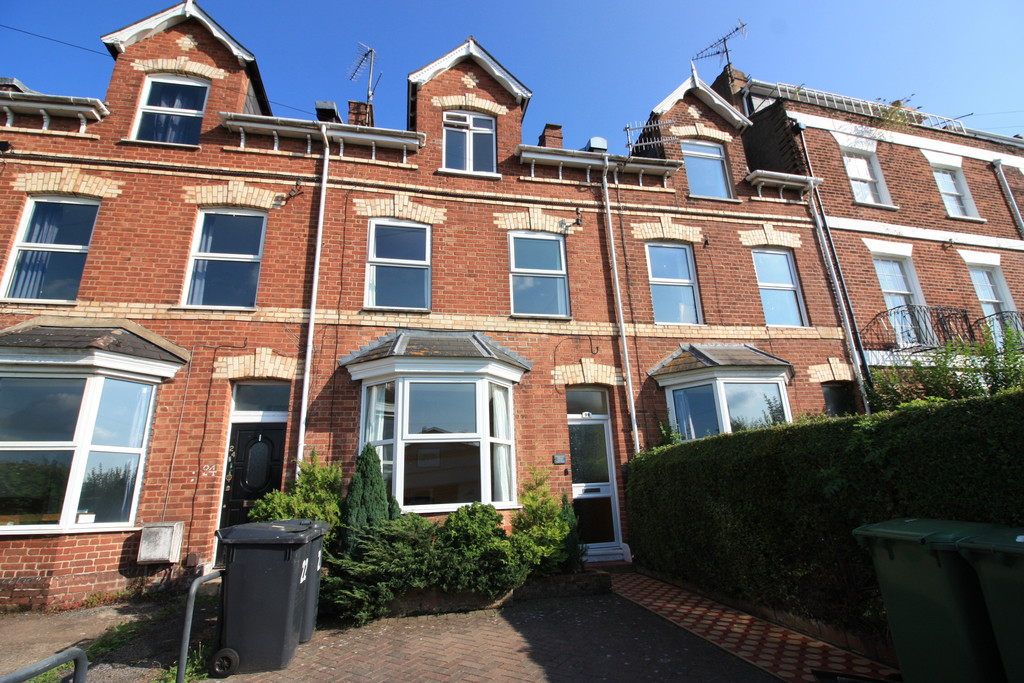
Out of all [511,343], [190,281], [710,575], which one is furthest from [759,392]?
[190,281]

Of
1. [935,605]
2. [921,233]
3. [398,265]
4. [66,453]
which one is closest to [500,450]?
[398,265]

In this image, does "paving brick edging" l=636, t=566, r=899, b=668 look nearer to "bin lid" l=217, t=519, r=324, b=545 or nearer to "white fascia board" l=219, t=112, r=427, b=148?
"bin lid" l=217, t=519, r=324, b=545

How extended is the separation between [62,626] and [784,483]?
8.21 meters

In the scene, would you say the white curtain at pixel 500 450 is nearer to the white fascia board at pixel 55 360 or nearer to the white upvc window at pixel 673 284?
the white upvc window at pixel 673 284

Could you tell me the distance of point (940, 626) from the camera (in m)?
2.96

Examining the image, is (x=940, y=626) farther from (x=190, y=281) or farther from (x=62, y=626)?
(x=190, y=281)

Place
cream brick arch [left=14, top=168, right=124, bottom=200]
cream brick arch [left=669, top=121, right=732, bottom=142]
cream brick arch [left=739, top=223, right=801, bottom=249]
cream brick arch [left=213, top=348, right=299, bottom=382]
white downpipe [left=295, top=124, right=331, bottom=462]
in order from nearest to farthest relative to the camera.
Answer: white downpipe [left=295, top=124, right=331, bottom=462] < cream brick arch [left=213, top=348, right=299, bottom=382] < cream brick arch [left=14, top=168, right=124, bottom=200] < cream brick arch [left=739, top=223, right=801, bottom=249] < cream brick arch [left=669, top=121, right=732, bottom=142]

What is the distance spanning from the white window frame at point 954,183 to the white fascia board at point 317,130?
13595 mm

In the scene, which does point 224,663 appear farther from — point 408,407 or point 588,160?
point 588,160

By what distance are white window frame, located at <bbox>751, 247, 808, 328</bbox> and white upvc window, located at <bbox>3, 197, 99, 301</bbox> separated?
42.3 ft

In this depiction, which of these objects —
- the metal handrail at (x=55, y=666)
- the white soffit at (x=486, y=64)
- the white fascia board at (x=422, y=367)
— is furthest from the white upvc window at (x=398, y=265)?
the metal handrail at (x=55, y=666)

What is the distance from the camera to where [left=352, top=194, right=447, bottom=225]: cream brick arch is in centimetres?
938

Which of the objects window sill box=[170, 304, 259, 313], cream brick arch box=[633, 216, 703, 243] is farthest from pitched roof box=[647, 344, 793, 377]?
window sill box=[170, 304, 259, 313]

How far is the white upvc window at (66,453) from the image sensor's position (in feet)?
21.4
